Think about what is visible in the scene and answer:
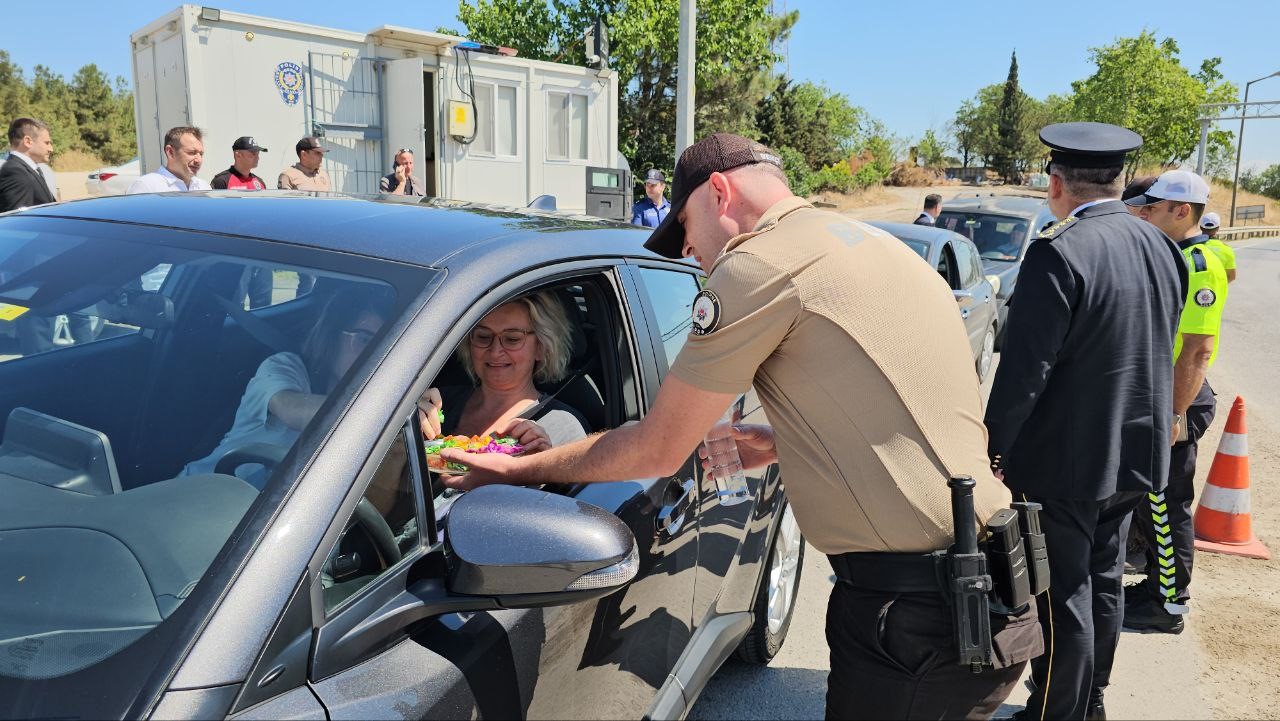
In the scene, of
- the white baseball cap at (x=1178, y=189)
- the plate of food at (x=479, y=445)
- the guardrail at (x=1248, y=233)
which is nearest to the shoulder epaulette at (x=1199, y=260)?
the white baseball cap at (x=1178, y=189)

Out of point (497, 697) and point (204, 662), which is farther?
point (497, 697)

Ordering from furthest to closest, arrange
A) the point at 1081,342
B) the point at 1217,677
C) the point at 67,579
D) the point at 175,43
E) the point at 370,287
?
the point at 175,43 → the point at 1217,677 → the point at 1081,342 → the point at 370,287 → the point at 67,579

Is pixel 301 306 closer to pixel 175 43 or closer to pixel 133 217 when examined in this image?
pixel 133 217

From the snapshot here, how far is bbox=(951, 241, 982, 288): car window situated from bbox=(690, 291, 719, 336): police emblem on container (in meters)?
6.80

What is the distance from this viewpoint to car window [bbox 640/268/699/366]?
2.45 meters

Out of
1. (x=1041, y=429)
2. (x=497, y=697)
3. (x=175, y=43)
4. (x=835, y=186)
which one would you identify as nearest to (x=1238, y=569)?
(x=1041, y=429)

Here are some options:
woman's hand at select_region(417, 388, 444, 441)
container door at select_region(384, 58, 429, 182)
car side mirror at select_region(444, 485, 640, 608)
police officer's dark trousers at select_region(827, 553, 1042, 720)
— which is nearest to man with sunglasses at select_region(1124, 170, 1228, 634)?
police officer's dark trousers at select_region(827, 553, 1042, 720)

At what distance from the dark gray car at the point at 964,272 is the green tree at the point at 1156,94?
174 feet

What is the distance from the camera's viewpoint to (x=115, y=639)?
1.21 m

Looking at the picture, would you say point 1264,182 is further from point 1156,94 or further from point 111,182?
point 111,182

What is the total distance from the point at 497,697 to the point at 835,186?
4434 cm

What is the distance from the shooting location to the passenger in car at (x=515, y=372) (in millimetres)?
2396

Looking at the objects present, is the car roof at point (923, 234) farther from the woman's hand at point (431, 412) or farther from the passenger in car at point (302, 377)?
the passenger in car at point (302, 377)

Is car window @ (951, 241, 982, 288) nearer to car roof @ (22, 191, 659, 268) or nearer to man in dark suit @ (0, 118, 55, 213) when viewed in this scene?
car roof @ (22, 191, 659, 268)
